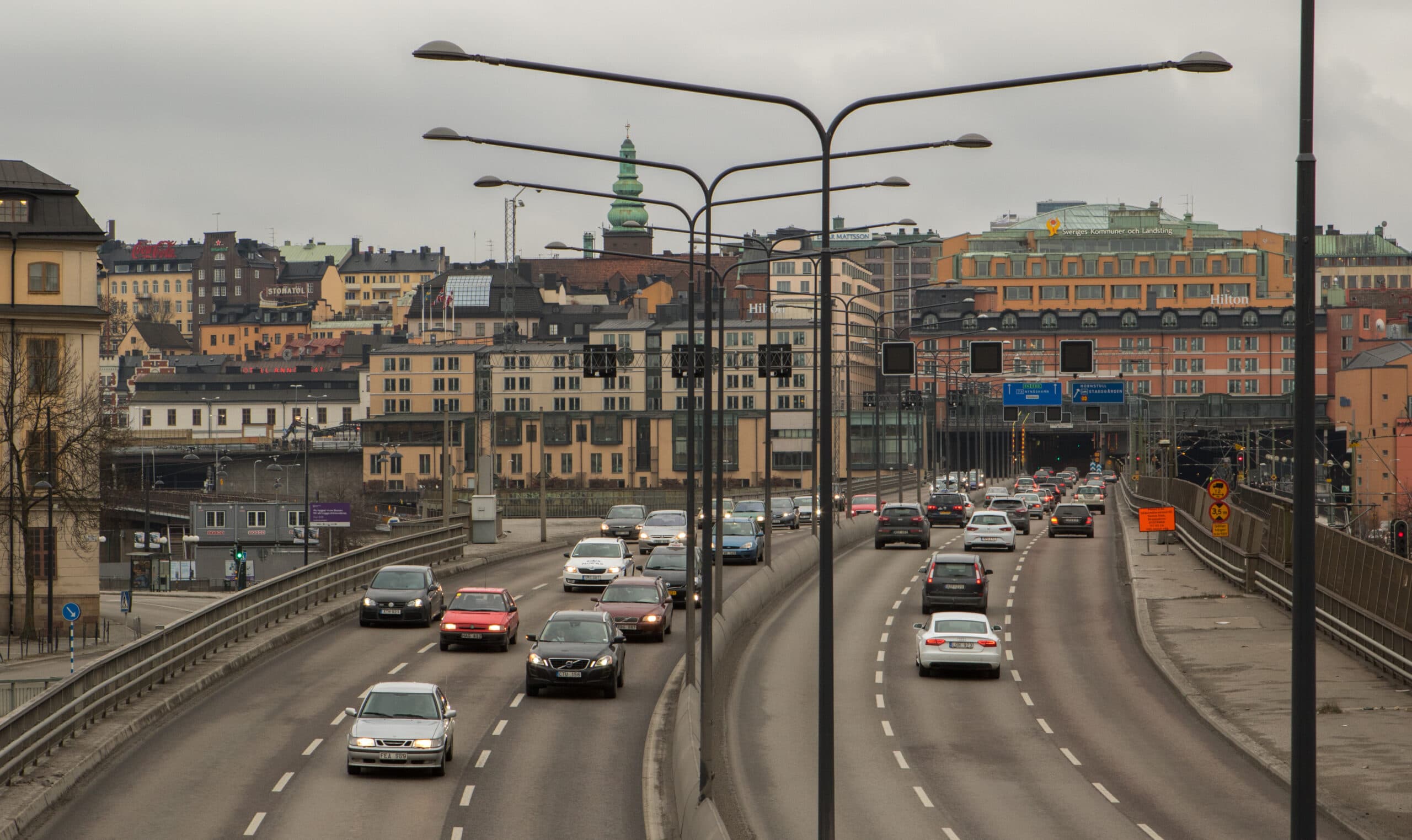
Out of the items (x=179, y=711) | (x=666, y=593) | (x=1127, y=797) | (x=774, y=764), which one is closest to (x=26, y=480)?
(x=666, y=593)

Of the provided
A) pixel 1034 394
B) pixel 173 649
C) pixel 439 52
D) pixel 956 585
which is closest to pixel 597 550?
pixel 956 585

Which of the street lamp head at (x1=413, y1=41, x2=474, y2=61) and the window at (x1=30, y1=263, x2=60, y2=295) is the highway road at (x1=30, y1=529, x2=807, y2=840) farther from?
the window at (x1=30, y1=263, x2=60, y2=295)

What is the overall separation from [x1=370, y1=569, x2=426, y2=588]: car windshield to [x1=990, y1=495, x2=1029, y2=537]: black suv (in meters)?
36.3

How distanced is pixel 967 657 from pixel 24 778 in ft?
62.0

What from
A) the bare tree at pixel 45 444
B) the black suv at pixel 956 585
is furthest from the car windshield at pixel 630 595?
the bare tree at pixel 45 444

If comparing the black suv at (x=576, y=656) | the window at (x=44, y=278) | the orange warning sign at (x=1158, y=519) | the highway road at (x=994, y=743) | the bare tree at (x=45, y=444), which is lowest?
the highway road at (x=994, y=743)

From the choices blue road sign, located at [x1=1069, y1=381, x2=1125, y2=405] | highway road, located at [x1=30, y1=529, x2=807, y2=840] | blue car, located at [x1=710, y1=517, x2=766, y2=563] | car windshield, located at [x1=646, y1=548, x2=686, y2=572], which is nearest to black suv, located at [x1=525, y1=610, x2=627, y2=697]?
highway road, located at [x1=30, y1=529, x2=807, y2=840]

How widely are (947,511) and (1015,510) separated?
16.3 feet

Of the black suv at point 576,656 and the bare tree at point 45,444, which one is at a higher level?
the bare tree at point 45,444

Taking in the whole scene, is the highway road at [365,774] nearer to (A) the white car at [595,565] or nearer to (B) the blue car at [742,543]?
(A) the white car at [595,565]

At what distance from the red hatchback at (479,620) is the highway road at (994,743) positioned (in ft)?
17.7

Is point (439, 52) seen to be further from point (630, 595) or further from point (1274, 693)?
point (630, 595)

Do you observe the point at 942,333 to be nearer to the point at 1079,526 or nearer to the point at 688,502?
the point at 1079,526

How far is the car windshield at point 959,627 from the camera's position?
118 feet
